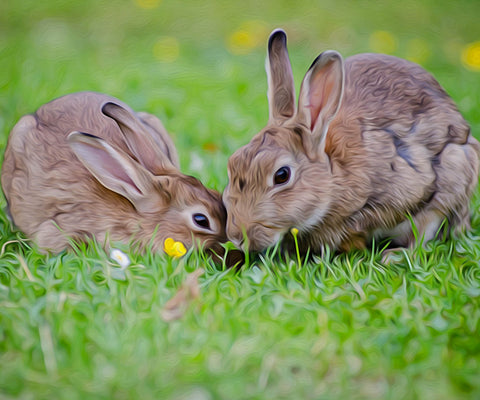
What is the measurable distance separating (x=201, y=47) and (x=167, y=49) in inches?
12.1

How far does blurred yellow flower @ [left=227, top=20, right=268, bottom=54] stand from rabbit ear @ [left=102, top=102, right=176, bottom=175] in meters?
2.46

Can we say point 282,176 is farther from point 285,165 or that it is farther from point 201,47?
point 201,47

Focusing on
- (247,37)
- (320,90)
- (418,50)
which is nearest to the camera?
(320,90)

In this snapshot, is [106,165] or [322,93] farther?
[106,165]

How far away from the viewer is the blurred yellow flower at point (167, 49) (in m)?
5.65

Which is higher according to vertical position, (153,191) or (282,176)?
(282,176)

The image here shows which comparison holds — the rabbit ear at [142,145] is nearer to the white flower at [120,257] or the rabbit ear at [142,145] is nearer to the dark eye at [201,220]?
the dark eye at [201,220]

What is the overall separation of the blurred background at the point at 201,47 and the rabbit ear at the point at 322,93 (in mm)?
1564

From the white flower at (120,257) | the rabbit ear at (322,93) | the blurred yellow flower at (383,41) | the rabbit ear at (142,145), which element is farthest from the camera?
the blurred yellow flower at (383,41)

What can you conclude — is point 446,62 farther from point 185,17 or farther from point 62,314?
point 62,314

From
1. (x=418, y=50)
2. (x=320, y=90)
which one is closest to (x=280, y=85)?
(x=320, y=90)

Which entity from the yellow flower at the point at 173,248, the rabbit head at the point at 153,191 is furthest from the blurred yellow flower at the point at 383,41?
the yellow flower at the point at 173,248

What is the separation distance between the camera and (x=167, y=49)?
225 inches

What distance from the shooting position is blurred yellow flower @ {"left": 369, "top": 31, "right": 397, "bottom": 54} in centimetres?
563
